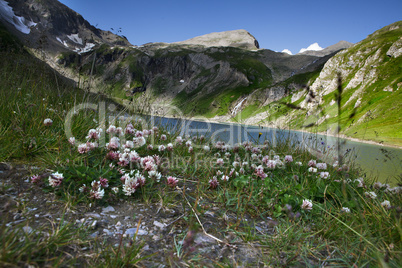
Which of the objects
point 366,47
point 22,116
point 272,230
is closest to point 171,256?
point 272,230

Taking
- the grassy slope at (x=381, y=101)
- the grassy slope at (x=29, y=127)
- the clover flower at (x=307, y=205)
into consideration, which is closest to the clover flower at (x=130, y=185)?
the grassy slope at (x=29, y=127)

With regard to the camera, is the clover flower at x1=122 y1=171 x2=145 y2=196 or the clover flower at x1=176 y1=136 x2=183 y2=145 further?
the clover flower at x1=176 y1=136 x2=183 y2=145

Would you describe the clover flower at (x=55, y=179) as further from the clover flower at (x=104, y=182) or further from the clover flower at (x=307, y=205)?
the clover flower at (x=307, y=205)

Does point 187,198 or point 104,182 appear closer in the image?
point 104,182

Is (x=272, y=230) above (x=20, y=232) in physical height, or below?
below

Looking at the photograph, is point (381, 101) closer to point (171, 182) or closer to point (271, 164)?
point (271, 164)

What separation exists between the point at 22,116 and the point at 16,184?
7.07 feet

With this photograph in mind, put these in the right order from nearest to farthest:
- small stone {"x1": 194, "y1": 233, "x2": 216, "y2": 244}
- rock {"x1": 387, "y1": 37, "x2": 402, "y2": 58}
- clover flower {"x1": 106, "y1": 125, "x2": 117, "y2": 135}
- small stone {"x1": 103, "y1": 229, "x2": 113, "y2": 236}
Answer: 1. small stone {"x1": 103, "y1": 229, "x2": 113, "y2": 236}
2. small stone {"x1": 194, "y1": 233, "x2": 216, "y2": 244}
3. clover flower {"x1": 106, "y1": 125, "x2": 117, "y2": 135}
4. rock {"x1": 387, "y1": 37, "x2": 402, "y2": 58}

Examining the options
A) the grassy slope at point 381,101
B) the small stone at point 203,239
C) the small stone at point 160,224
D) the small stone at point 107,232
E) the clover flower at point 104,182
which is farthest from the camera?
the grassy slope at point 381,101

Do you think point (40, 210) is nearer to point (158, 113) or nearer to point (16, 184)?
point (16, 184)

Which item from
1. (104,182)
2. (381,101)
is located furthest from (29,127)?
(381,101)

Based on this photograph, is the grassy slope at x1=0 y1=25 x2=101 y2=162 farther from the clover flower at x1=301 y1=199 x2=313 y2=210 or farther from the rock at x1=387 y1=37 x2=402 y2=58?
the rock at x1=387 y1=37 x2=402 y2=58

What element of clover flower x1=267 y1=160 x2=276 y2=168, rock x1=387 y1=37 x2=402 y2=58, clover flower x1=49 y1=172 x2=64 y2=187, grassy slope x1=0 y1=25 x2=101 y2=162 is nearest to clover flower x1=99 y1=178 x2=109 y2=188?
clover flower x1=49 y1=172 x2=64 y2=187

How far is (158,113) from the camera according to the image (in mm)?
7730
